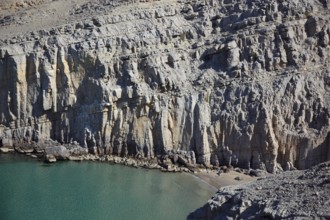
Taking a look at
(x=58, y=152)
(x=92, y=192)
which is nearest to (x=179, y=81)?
(x=58, y=152)

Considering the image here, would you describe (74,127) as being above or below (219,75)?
below

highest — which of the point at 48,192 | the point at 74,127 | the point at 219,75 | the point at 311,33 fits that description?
the point at 311,33

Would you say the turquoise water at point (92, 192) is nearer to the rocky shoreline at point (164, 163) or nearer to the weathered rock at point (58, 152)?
the rocky shoreline at point (164, 163)

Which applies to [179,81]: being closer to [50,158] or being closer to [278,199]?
[50,158]

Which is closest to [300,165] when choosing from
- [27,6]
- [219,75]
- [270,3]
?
[219,75]

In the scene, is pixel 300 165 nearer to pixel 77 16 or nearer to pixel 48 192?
pixel 48 192
